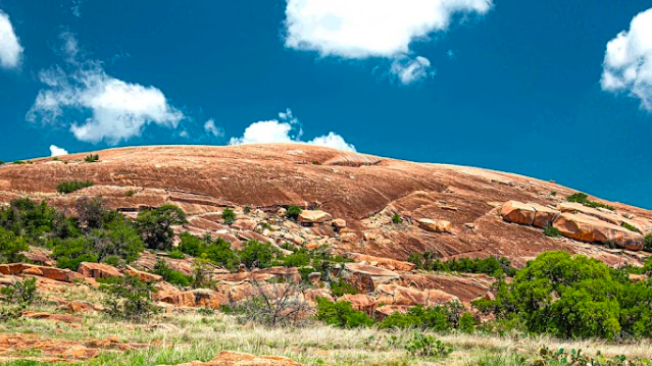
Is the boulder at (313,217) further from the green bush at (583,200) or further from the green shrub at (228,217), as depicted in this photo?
the green bush at (583,200)

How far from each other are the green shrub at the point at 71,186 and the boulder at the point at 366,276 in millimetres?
19082

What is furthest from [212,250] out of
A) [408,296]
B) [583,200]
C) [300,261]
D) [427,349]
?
[583,200]

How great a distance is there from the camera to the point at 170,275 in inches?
795

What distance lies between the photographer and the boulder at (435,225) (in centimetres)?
3481

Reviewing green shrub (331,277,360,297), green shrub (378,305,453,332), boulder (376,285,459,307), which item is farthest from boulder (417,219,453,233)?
green shrub (378,305,453,332)

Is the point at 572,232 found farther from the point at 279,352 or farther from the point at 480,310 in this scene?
the point at 279,352

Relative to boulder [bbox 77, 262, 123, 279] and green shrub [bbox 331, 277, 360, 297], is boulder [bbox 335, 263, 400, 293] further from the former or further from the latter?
boulder [bbox 77, 262, 123, 279]

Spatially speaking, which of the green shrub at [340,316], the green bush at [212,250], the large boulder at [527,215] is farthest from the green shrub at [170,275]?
the large boulder at [527,215]

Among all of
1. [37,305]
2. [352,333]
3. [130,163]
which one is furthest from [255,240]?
[352,333]

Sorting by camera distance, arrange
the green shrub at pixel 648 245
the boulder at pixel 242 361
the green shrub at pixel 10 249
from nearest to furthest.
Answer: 1. the boulder at pixel 242 361
2. the green shrub at pixel 10 249
3. the green shrub at pixel 648 245

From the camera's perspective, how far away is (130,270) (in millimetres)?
19109

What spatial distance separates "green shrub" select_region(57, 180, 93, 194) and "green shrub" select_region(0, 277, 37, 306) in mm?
20135

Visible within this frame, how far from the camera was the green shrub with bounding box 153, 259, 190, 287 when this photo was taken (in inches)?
777

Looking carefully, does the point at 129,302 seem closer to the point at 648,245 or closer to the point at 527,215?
the point at 527,215
